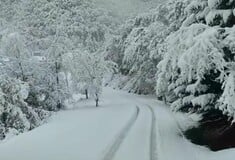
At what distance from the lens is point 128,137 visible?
18.8 meters

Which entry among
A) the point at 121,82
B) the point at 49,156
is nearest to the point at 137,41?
the point at 121,82

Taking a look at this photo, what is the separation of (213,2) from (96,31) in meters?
75.6

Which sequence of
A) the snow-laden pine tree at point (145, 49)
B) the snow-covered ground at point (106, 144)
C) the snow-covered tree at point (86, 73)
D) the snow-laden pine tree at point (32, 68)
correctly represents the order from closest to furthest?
1. the snow-covered ground at point (106, 144)
2. the snow-laden pine tree at point (32, 68)
3. the snow-covered tree at point (86, 73)
4. the snow-laden pine tree at point (145, 49)

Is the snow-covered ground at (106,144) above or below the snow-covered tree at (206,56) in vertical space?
below

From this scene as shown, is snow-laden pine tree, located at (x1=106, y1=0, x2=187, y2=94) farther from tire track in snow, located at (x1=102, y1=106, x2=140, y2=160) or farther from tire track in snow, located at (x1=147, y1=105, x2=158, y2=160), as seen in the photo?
tire track in snow, located at (x1=147, y1=105, x2=158, y2=160)

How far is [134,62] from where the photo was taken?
5641 centimetres

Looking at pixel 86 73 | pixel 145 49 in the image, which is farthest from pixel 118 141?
pixel 145 49

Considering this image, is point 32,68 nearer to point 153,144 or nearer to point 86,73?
point 86,73

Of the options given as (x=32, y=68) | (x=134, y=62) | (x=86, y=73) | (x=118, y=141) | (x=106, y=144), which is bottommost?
(x=118, y=141)

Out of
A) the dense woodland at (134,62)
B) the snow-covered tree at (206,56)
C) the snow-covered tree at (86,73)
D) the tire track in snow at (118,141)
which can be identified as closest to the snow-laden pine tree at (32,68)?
the dense woodland at (134,62)

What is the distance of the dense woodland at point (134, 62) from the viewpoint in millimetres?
16250

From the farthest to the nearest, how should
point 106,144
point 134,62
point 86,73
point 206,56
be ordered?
point 134,62 < point 86,73 < point 106,144 < point 206,56

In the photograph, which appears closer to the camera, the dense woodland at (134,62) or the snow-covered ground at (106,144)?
the snow-covered ground at (106,144)

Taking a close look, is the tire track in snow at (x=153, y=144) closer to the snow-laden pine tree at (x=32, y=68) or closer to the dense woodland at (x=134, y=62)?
the dense woodland at (x=134, y=62)
